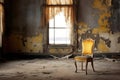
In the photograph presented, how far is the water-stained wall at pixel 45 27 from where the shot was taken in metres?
10.3

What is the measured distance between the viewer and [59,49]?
34.3 ft

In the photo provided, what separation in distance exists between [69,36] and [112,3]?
2.12 m

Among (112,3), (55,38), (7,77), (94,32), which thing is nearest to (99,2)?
(112,3)

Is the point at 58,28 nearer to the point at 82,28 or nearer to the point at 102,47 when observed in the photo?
the point at 82,28

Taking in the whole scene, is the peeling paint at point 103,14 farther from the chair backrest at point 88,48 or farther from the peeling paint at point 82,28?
the chair backrest at point 88,48

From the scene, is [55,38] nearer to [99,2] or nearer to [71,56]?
[71,56]

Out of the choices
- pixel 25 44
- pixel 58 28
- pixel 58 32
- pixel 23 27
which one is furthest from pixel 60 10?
pixel 25 44

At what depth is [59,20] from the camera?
34.5 feet

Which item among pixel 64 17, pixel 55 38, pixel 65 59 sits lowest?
pixel 65 59

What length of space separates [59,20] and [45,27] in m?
0.62

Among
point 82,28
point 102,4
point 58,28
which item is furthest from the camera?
point 58,28

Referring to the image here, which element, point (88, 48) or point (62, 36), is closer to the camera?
point (88, 48)

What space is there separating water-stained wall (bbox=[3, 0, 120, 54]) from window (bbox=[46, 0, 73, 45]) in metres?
0.25

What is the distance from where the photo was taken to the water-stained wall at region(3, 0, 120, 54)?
10.3m
